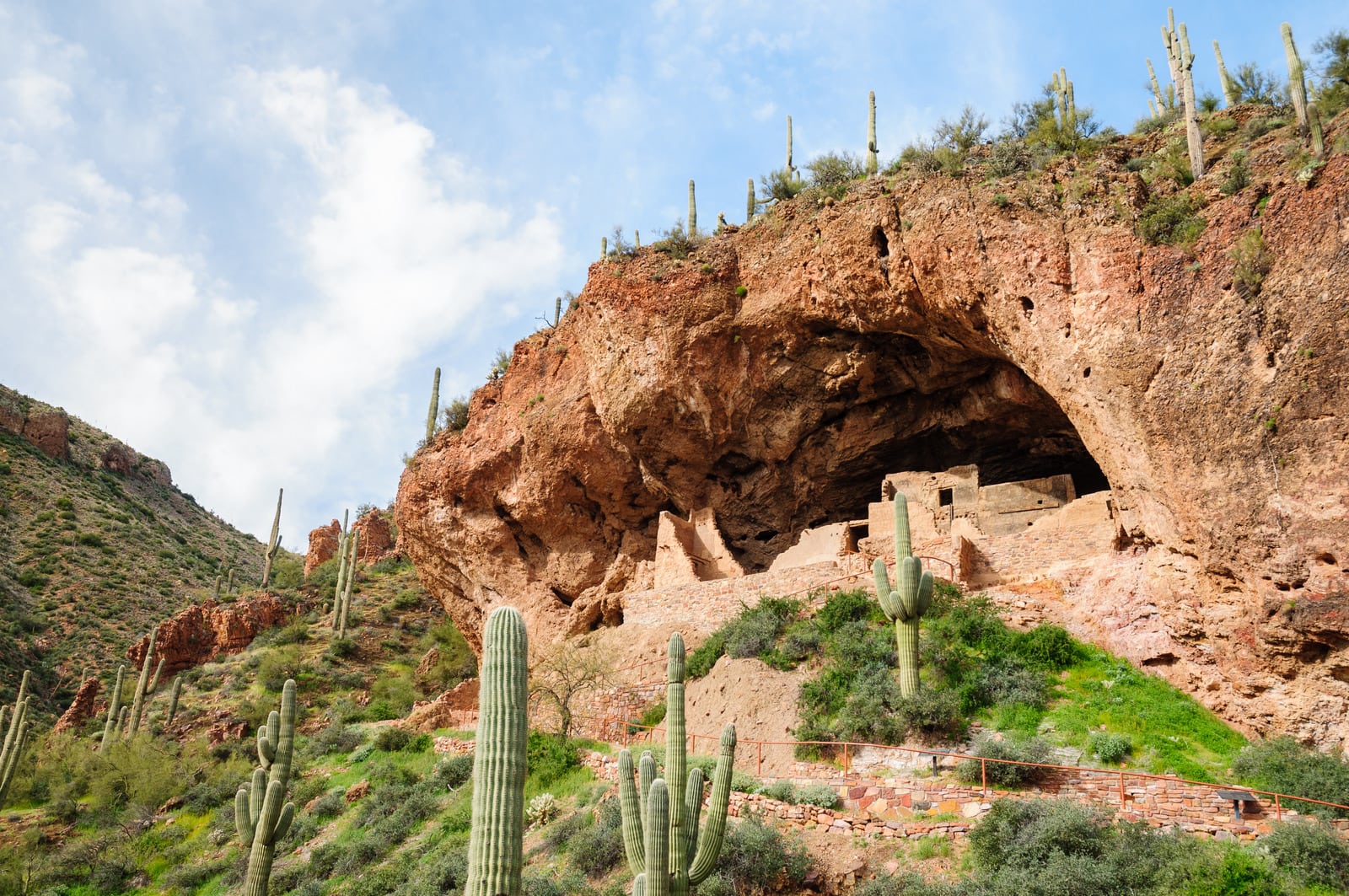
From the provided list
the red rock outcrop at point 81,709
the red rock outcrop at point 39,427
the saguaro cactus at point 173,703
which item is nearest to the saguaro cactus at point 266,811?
the saguaro cactus at point 173,703

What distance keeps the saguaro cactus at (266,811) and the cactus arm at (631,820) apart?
6.73 m

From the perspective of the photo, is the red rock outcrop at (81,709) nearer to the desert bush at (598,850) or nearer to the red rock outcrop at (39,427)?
the red rock outcrop at (39,427)

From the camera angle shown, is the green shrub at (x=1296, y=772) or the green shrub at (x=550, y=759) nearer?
the green shrub at (x=1296, y=772)

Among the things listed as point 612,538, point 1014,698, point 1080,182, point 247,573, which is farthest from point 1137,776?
point 247,573

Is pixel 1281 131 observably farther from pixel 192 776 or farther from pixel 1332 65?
pixel 192 776

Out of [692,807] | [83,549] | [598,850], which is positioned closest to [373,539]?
[83,549]

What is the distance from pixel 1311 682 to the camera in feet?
49.8

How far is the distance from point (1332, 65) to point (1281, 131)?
1763 millimetres

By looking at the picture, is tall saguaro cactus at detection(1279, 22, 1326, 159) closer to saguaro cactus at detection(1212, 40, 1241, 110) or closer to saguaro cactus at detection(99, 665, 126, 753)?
saguaro cactus at detection(1212, 40, 1241, 110)

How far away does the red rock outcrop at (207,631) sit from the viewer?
1513 inches

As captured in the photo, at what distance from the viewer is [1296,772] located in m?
13.9

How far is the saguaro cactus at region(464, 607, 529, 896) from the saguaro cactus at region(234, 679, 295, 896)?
8.36m

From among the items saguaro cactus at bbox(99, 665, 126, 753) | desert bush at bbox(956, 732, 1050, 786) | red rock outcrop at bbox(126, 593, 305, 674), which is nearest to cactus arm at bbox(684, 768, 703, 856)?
desert bush at bbox(956, 732, 1050, 786)

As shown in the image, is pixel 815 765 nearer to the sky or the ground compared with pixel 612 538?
nearer to the ground
